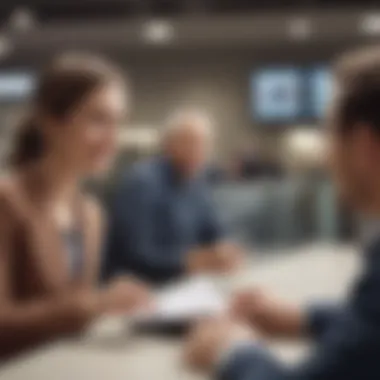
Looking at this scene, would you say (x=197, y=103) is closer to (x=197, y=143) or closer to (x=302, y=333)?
(x=197, y=143)

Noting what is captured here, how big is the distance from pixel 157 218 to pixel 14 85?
17.1 inches

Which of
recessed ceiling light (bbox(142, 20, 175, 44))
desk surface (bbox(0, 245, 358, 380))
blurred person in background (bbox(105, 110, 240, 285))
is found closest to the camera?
desk surface (bbox(0, 245, 358, 380))

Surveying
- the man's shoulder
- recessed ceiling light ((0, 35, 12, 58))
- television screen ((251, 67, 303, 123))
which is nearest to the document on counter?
recessed ceiling light ((0, 35, 12, 58))

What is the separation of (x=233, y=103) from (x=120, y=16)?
0.27m

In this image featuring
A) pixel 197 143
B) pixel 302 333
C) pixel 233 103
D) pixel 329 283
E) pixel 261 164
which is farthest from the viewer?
pixel 261 164

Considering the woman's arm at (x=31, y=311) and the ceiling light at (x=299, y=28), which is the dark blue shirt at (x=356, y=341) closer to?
Result: the woman's arm at (x=31, y=311)

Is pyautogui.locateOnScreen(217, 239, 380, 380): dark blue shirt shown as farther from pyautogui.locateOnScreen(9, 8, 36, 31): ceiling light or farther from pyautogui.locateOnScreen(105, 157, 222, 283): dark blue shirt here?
pyautogui.locateOnScreen(9, 8, 36, 31): ceiling light

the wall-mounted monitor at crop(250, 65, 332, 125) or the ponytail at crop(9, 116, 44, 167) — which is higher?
the wall-mounted monitor at crop(250, 65, 332, 125)

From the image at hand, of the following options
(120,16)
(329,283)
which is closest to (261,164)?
(120,16)

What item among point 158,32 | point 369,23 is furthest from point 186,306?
point 158,32

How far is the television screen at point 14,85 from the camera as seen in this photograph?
0.99 m

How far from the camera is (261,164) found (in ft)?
6.36

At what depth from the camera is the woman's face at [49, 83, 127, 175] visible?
32.2 inches

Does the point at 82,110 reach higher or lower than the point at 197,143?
lower
